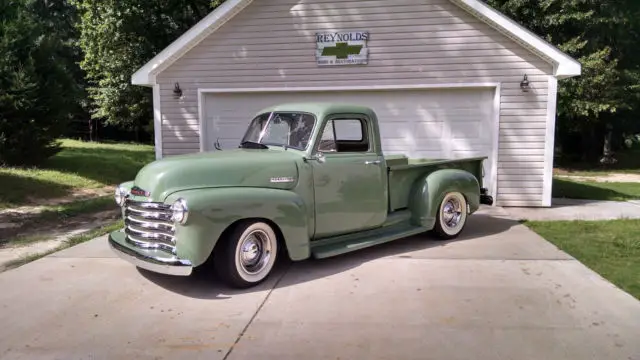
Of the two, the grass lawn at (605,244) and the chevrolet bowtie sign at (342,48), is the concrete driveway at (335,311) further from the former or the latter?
the chevrolet bowtie sign at (342,48)

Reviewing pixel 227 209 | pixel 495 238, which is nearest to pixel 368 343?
pixel 227 209

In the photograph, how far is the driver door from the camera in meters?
5.60

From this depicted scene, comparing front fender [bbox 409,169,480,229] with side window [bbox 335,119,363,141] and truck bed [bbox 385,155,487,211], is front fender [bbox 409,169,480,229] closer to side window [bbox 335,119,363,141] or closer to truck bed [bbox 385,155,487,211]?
truck bed [bbox 385,155,487,211]

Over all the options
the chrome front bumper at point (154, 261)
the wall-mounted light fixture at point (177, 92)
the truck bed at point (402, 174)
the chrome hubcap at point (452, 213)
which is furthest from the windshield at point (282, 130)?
the wall-mounted light fixture at point (177, 92)

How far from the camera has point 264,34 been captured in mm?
10320

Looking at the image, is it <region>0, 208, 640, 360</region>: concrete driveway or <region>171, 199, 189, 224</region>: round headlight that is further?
<region>171, 199, 189, 224</region>: round headlight

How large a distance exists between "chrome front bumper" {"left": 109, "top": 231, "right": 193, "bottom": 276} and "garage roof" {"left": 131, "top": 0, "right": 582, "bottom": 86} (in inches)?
241

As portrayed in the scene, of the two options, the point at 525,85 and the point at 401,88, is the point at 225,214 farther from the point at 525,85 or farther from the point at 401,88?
the point at 525,85

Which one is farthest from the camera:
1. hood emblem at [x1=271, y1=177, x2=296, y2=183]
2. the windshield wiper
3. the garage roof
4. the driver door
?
the garage roof

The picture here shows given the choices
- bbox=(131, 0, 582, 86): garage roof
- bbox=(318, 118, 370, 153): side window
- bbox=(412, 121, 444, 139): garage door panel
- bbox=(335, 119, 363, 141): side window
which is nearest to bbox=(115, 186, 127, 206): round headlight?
bbox=(318, 118, 370, 153): side window

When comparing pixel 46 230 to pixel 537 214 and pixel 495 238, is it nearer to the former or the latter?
pixel 495 238

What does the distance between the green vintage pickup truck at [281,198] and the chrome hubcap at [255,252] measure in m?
0.01

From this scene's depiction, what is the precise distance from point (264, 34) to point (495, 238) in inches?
239

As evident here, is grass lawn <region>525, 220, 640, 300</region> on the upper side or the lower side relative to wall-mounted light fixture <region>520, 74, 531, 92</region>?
lower
